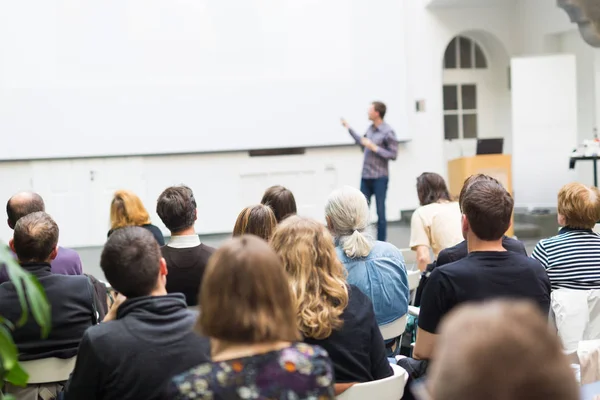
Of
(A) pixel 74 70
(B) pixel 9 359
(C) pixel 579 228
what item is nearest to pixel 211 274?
(B) pixel 9 359

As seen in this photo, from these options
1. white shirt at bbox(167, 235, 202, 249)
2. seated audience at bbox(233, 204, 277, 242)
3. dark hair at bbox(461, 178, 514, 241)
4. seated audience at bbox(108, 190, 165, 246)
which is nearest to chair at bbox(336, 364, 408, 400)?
dark hair at bbox(461, 178, 514, 241)

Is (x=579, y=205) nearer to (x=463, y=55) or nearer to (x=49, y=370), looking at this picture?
(x=49, y=370)

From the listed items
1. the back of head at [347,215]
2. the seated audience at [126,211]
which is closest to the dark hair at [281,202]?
the back of head at [347,215]

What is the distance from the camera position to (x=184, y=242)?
365cm

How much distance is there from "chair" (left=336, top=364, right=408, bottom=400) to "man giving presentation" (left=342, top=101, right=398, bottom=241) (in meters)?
5.75

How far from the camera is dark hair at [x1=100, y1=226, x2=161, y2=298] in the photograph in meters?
2.15

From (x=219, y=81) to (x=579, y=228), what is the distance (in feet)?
22.0

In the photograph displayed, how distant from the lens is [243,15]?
9.58 metres

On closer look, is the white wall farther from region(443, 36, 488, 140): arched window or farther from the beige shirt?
the beige shirt

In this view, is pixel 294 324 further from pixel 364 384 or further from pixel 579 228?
pixel 579 228

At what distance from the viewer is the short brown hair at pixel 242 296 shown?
1601 millimetres

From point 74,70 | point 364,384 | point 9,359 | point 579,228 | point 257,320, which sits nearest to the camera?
point 9,359

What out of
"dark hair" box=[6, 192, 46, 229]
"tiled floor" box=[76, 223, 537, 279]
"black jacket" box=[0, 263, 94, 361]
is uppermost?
"dark hair" box=[6, 192, 46, 229]

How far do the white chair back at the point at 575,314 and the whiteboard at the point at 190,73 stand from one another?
6.78 metres
